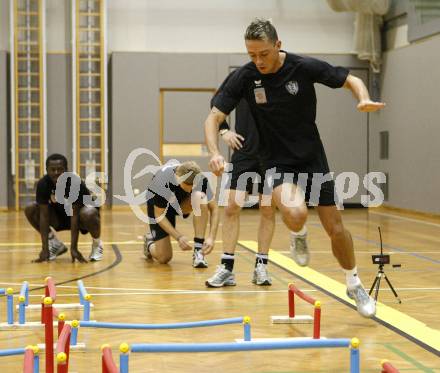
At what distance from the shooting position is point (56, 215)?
7332 mm

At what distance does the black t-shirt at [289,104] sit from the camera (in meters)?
4.33

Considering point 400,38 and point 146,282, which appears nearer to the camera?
point 146,282

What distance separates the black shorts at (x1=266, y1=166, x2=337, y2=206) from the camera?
4301 mm

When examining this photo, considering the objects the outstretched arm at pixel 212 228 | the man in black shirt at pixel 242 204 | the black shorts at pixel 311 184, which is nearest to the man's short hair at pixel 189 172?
the outstretched arm at pixel 212 228

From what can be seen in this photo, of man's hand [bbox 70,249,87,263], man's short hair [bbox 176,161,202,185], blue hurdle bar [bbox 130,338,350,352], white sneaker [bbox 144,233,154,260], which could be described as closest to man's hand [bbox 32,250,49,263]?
man's hand [bbox 70,249,87,263]

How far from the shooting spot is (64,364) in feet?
8.29

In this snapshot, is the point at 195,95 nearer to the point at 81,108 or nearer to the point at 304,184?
the point at 81,108

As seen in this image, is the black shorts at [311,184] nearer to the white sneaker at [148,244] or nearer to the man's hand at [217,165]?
the man's hand at [217,165]

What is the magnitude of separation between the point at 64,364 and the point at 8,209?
42.7ft

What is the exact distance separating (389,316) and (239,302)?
3.39 ft

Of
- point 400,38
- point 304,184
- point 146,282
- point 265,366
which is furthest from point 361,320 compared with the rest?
point 400,38

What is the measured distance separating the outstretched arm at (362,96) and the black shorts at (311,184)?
0.48m

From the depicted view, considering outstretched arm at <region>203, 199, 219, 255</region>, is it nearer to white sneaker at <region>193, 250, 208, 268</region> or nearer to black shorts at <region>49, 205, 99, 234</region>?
white sneaker at <region>193, 250, 208, 268</region>

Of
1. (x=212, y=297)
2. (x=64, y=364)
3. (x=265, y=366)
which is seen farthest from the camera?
(x=212, y=297)
